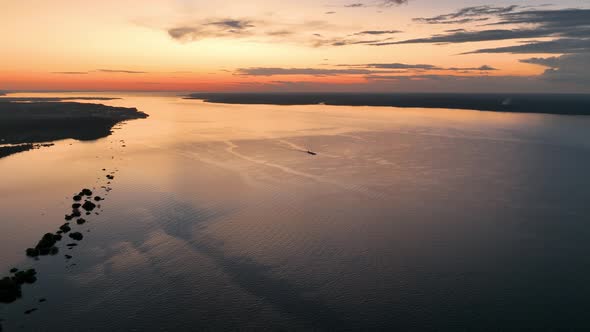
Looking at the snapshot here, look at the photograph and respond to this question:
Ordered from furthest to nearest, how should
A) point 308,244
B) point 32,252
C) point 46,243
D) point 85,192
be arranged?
1. point 85,192
2. point 308,244
3. point 46,243
4. point 32,252

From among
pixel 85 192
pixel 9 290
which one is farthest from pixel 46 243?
pixel 85 192

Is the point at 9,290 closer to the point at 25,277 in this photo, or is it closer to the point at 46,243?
the point at 25,277

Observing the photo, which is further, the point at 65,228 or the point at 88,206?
the point at 88,206

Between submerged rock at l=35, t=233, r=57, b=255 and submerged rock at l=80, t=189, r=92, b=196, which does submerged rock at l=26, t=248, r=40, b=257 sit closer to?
submerged rock at l=35, t=233, r=57, b=255

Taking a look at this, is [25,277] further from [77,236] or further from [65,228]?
[65,228]

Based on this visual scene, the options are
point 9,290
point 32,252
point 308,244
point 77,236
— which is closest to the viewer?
point 9,290

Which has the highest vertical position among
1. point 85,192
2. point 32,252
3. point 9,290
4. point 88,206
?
point 85,192

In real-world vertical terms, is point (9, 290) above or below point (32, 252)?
below

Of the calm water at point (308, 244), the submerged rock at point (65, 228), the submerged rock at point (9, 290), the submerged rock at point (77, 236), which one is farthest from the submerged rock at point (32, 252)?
the submerged rock at point (9, 290)

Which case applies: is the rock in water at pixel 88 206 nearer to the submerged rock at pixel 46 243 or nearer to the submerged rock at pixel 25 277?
the submerged rock at pixel 46 243

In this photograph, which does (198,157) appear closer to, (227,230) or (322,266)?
(227,230)
